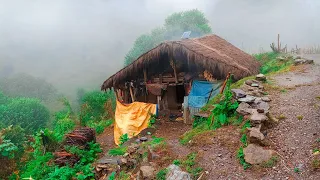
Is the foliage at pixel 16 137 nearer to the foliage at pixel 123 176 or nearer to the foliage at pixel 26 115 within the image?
the foliage at pixel 26 115

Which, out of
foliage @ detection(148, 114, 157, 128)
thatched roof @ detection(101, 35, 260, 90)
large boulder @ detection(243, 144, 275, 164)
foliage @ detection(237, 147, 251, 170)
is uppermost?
thatched roof @ detection(101, 35, 260, 90)

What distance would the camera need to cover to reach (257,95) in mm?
8961

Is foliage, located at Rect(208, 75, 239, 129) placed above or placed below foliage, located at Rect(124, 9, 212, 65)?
below

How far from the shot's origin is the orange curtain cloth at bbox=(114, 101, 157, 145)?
42.2 feet

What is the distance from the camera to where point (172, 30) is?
35.5 m

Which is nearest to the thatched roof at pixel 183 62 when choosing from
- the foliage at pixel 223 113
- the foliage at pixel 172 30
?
the foliage at pixel 223 113

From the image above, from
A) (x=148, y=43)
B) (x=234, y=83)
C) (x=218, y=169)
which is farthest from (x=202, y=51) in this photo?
(x=148, y=43)

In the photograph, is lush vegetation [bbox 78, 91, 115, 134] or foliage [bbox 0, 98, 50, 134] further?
foliage [bbox 0, 98, 50, 134]

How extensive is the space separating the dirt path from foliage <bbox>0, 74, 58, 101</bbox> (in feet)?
146

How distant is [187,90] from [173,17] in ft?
83.2

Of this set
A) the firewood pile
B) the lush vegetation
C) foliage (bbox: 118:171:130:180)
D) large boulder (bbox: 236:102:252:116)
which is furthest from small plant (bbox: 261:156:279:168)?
the lush vegetation

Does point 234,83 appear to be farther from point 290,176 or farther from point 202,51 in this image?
point 290,176

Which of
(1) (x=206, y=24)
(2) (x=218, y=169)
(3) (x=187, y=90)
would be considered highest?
(1) (x=206, y=24)

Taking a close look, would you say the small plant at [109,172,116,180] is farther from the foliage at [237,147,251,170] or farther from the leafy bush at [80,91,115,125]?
the leafy bush at [80,91,115,125]
